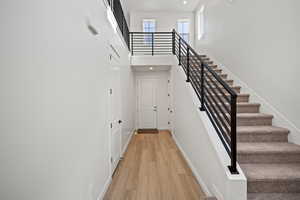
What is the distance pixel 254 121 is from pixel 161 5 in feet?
20.2

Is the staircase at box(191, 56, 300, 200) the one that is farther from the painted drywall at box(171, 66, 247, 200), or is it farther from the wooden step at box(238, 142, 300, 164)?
the painted drywall at box(171, 66, 247, 200)

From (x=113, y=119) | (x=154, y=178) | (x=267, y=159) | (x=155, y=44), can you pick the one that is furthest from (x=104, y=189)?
(x=155, y=44)

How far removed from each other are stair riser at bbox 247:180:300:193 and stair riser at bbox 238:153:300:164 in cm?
33

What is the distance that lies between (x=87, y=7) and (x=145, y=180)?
2668 mm

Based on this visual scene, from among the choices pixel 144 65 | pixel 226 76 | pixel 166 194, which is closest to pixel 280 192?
pixel 166 194

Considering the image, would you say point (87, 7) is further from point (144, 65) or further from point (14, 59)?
point (144, 65)

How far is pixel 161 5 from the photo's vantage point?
6863 millimetres

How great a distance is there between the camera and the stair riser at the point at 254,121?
8.86 feet

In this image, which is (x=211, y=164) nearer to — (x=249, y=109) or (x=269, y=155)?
(x=269, y=155)

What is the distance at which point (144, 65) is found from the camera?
6.01 m

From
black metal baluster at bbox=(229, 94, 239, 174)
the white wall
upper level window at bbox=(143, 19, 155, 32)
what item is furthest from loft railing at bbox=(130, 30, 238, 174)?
the white wall

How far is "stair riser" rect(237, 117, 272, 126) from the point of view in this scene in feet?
8.86

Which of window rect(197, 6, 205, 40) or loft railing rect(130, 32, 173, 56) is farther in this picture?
loft railing rect(130, 32, 173, 56)

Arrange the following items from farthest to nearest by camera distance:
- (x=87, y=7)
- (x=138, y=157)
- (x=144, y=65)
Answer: (x=144, y=65) → (x=138, y=157) → (x=87, y=7)
